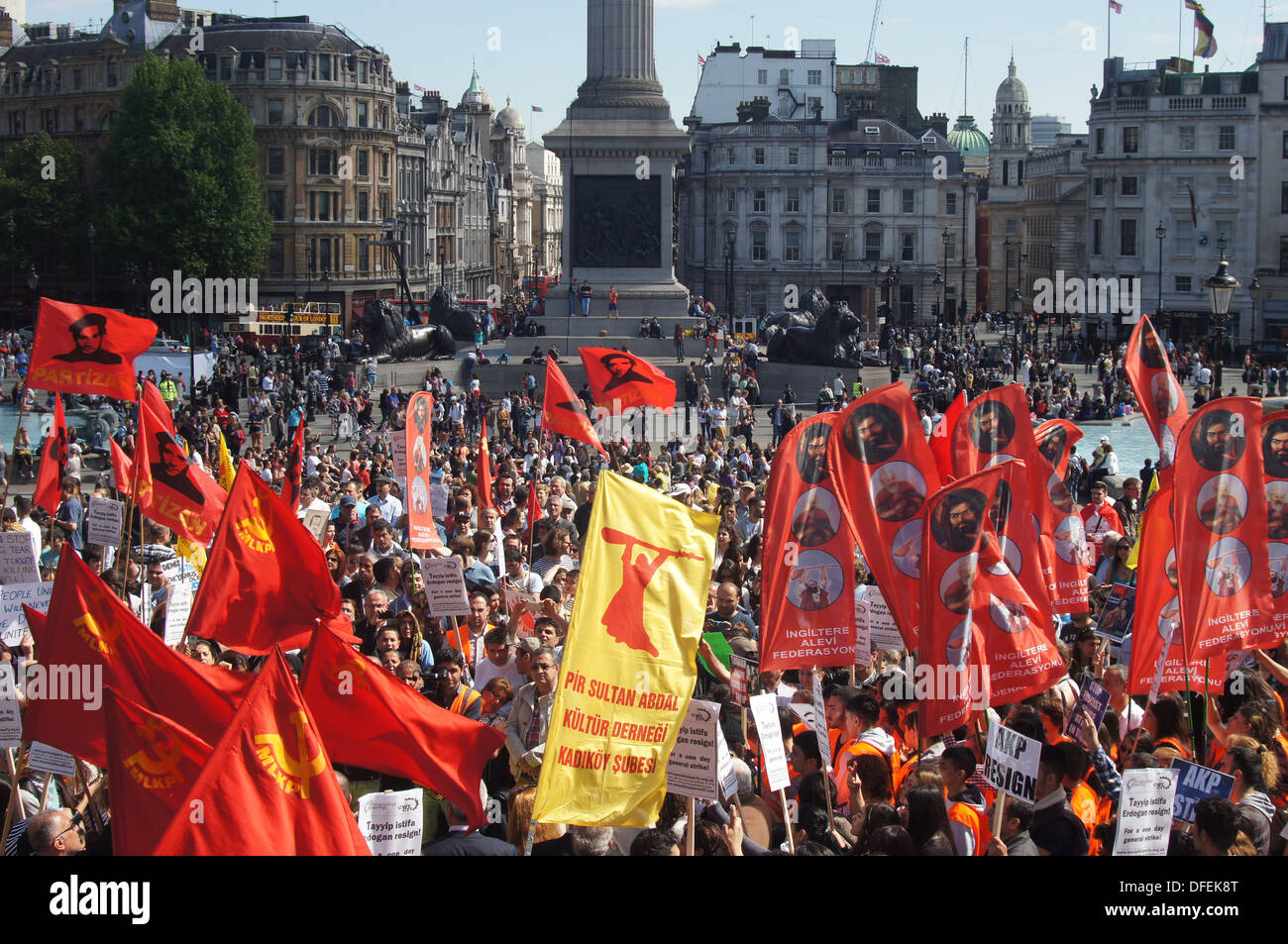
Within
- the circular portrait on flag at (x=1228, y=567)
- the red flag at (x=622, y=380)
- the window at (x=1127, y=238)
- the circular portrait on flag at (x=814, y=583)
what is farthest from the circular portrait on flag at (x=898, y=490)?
the window at (x=1127, y=238)

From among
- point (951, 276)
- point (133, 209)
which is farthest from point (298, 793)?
point (951, 276)

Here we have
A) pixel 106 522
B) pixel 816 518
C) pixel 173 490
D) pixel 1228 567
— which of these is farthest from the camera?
pixel 106 522

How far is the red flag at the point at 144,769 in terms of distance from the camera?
20.8 feet

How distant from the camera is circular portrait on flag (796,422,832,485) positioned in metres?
9.95

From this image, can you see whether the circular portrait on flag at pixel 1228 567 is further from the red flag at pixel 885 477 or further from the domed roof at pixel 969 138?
the domed roof at pixel 969 138

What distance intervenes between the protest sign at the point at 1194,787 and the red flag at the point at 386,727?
3203 mm

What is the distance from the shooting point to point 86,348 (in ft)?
49.3

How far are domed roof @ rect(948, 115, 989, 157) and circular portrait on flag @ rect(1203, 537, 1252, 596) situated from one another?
375 feet

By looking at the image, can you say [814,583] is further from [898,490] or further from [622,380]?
[622,380]

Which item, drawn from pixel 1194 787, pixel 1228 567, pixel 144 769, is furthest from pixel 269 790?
pixel 1228 567

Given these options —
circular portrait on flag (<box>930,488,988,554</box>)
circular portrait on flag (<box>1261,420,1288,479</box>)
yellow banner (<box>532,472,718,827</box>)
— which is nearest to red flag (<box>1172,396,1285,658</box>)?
circular portrait on flag (<box>1261,420,1288,479</box>)

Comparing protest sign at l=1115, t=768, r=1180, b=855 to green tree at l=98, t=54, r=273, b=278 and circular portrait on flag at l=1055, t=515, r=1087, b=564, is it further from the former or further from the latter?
green tree at l=98, t=54, r=273, b=278

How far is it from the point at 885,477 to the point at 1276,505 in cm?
244
